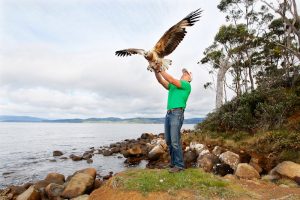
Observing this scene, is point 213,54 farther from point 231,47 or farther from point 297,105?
point 297,105

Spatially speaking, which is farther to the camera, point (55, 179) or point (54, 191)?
point (55, 179)

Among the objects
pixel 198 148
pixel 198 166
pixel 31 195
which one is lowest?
pixel 31 195

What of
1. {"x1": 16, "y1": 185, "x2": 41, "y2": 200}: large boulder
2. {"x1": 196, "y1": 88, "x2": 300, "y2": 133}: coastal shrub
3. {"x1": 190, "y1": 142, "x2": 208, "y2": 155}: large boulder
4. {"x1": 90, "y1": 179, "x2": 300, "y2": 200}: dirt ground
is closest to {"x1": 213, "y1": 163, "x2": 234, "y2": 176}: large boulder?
{"x1": 90, "y1": 179, "x2": 300, "y2": 200}: dirt ground

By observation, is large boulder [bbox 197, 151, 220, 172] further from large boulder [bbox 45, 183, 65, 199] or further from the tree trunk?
the tree trunk

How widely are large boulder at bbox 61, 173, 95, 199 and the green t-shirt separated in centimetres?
465

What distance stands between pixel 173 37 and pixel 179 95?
133 cm

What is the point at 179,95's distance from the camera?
24.5 feet

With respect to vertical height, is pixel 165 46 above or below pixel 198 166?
above

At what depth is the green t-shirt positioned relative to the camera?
7465mm

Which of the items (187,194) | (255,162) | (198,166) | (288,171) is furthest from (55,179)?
(288,171)

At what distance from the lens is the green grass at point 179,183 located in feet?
23.5

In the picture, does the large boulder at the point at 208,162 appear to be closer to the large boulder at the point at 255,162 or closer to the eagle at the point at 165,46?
the large boulder at the point at 255,162

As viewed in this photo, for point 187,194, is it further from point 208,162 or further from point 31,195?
point 208,162

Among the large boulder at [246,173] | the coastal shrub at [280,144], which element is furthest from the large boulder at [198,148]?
the large boulder at [246,173]
